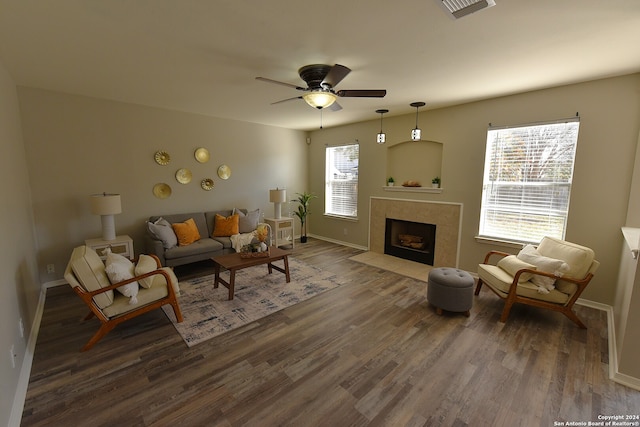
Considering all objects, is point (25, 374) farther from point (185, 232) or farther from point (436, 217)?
point (436, 217)

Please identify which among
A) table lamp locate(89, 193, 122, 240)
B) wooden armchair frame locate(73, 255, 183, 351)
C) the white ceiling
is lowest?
wooden armchair frame locate(73, 255, 183, 351)

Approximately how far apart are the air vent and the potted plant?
4.80 m

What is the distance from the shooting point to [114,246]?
12.3 ft

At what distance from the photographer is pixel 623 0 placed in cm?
168

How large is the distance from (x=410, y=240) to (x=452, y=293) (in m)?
2.21

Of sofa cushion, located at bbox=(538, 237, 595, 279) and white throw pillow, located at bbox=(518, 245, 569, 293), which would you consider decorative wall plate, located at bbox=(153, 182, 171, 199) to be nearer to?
white throw pillow, located at bbox=(518, 245, 569, 293)

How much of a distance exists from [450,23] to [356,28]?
0.67 metres

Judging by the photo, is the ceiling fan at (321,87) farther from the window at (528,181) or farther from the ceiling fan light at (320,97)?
the window at (528,181)

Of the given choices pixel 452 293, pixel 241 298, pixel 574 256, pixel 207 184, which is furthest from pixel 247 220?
pixel 574 256

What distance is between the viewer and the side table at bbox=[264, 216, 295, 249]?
563 centimetres

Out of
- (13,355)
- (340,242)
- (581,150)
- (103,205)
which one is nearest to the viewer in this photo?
(13,355)

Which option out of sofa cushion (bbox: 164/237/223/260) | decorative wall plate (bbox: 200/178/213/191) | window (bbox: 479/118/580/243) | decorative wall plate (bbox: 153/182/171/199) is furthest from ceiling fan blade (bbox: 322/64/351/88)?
decorative wall plate (bbox: 153/182/171/199)

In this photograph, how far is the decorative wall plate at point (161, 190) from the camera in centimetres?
452

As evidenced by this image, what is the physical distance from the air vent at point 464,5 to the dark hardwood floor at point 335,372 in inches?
103
